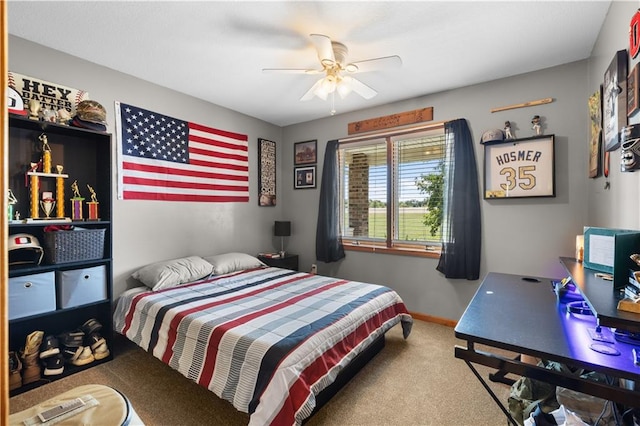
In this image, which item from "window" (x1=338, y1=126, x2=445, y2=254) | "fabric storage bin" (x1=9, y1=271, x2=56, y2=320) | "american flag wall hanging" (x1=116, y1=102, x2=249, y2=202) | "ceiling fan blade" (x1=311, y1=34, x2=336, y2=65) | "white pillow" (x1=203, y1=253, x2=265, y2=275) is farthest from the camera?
"window" (x1=338, y1=126, x2=445, y2=254)

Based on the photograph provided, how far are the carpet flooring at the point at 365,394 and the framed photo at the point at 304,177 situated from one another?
102 inches

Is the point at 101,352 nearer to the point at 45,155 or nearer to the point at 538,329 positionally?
the point at 45,155

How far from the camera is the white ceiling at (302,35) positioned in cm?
197

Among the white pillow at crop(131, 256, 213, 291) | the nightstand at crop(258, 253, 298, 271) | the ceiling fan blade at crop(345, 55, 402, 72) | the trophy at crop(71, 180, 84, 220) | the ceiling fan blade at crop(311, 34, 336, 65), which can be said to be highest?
the ceiling fan blade at crop(311, 34, 336, 65)

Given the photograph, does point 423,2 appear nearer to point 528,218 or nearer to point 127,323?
point 528,218

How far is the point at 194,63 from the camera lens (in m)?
2.72

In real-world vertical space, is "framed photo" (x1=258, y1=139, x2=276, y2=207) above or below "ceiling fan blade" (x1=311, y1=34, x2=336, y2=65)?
below

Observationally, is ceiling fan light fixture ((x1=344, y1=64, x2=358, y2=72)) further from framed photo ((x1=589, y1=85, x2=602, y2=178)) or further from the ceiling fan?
framed photo ((x1=589, y1=85, x2=602, y2=178))

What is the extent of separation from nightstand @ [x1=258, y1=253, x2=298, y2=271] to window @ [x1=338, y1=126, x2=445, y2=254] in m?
0.83

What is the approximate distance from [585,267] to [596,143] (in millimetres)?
1235

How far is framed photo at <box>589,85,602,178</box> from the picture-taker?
6.94 feet

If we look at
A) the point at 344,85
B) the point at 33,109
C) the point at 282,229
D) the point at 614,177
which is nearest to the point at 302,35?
the point at 344,85


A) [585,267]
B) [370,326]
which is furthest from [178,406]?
[585,267]

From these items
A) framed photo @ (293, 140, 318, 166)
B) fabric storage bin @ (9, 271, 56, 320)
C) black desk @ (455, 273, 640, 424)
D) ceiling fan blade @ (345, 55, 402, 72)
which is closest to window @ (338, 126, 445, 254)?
framed photo @ (293, 140, 318, 166)
